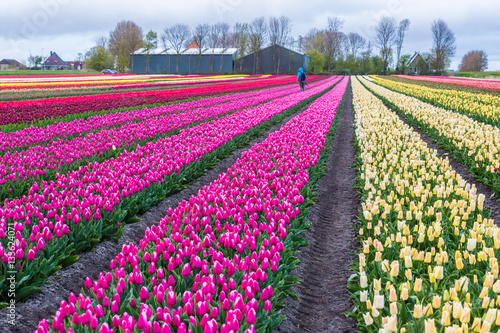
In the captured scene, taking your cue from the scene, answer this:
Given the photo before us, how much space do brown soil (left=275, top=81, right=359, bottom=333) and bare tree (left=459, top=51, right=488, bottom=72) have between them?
141 meters

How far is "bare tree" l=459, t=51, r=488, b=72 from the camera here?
427 ft

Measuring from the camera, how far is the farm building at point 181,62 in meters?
96.8

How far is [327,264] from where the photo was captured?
5398mm

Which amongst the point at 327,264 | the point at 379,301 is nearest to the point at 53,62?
the point at 327,264

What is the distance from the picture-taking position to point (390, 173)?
737 cm

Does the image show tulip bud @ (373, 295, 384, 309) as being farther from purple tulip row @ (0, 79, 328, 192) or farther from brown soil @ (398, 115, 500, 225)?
purple tulip row @ (0, 79, 328, 192)

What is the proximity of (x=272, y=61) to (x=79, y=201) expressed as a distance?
320 ft

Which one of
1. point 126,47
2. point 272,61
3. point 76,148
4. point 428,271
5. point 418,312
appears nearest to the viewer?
point 418,312

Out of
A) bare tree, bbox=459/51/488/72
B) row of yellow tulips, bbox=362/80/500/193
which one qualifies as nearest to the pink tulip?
row of yellow tulips, bbox=362/80/500/193

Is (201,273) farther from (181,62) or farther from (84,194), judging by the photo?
(181,62)

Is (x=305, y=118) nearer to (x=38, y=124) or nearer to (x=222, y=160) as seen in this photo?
(x=222, y=160)

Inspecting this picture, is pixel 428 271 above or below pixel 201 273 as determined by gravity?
above

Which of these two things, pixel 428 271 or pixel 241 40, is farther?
pixel 241 40

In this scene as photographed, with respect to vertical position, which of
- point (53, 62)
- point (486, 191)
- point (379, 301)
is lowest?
point (486, 191)
